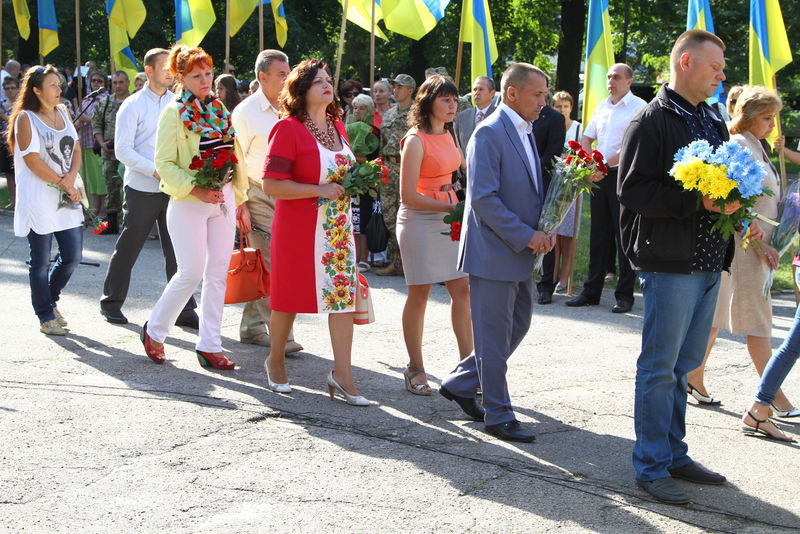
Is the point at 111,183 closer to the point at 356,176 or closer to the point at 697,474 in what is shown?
the point at 356,176

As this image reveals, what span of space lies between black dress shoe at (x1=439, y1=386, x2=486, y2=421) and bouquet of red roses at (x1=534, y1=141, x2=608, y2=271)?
45.3 inches

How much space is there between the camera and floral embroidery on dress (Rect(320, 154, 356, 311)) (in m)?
6.11

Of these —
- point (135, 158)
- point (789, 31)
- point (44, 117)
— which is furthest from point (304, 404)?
point (789, 31)

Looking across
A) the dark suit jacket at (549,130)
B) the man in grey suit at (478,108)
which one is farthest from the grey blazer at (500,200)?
the man in grey suit at (478,108)

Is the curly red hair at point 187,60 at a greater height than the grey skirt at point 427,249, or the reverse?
the curly red hair at point 187,60

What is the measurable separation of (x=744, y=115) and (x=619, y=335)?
112 inches

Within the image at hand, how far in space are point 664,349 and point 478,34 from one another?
23.7 feet

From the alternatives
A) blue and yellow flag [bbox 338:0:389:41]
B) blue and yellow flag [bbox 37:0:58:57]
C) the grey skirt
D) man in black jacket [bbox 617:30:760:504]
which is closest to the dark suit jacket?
the grey skirt

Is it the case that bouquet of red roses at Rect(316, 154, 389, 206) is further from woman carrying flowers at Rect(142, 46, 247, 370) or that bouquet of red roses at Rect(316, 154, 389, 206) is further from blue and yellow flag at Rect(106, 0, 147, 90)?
blue and yellow flag at Rect(106, 0, 147, 90)

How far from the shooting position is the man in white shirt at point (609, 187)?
9383 millimetres

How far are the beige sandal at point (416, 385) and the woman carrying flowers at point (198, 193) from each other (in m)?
1.26

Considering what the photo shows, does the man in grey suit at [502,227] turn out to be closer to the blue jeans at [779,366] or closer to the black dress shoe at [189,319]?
the blue jeans at [779,366]

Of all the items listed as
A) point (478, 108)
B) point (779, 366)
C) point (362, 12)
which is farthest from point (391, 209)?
point (779, 366)

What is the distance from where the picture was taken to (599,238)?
Result: 32.0 feet
